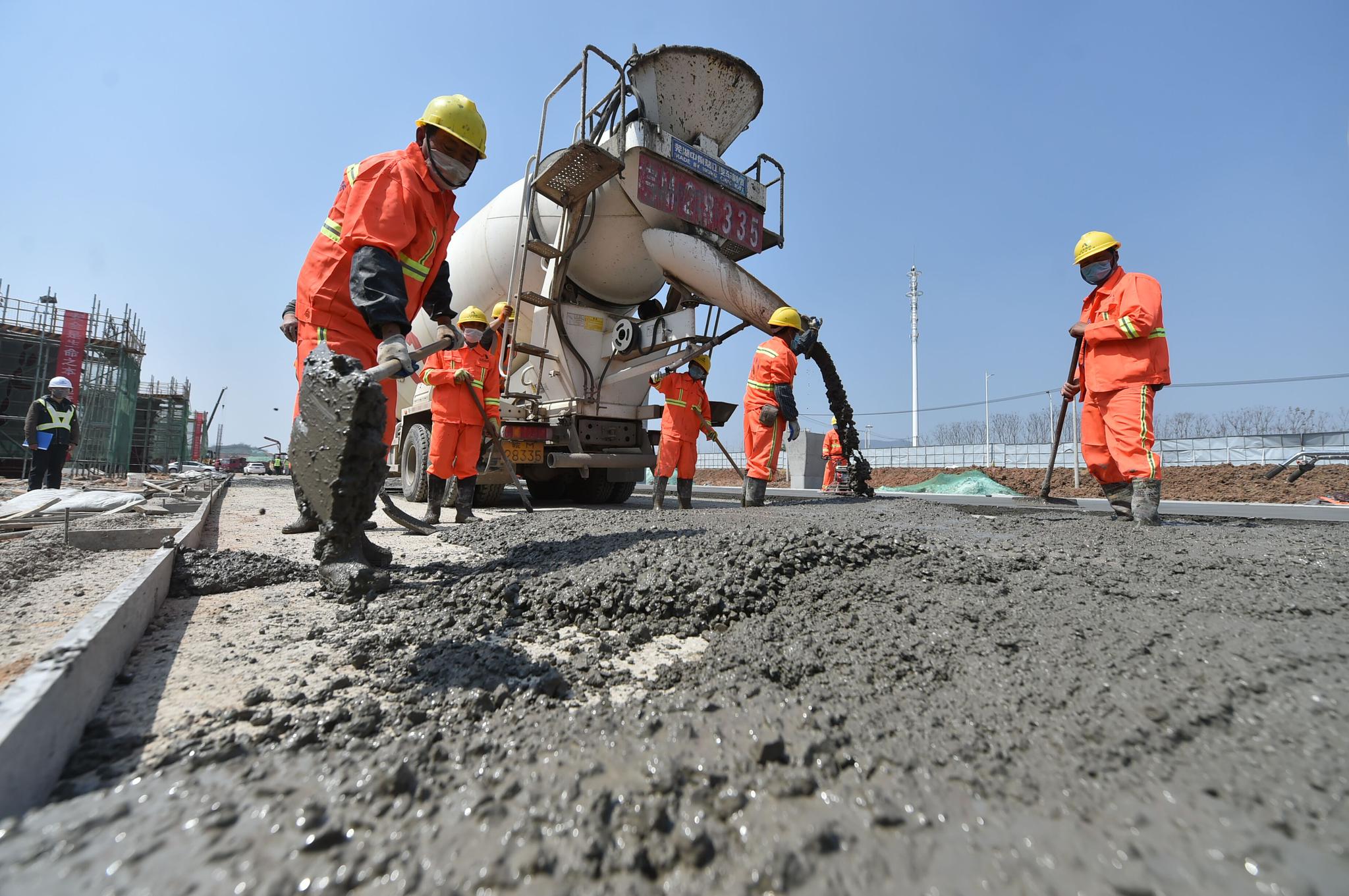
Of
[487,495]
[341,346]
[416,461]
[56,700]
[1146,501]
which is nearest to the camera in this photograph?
[56,700]

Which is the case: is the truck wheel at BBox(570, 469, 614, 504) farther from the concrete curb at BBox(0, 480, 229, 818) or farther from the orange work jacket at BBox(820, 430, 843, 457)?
the concrete curb at BBox(0, 480, 229, 818)

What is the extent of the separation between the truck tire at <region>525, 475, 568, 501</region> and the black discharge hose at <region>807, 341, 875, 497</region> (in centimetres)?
335

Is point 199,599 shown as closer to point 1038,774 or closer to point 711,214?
point 1038,774

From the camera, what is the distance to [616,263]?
6.37 metres

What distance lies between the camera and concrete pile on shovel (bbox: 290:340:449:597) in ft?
6.62

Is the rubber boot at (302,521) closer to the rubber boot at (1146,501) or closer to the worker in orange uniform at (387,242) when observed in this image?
the worker in orange uniform at (387,242)

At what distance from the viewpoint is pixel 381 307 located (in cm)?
234

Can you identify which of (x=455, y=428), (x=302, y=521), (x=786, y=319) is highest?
(x=786, y=319)

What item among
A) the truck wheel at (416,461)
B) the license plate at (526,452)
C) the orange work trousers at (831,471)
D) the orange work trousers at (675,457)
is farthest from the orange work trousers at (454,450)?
the orange work trousers at (831,471)

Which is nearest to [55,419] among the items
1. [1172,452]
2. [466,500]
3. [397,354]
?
[466,500]

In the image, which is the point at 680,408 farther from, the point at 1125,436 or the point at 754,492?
the point at 1125,436

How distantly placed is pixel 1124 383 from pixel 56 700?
485 centimetres

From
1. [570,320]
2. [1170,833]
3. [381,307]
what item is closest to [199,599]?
[381,307]

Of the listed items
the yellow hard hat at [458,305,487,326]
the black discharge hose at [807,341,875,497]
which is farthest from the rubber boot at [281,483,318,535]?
the black discharge hose at [807,341,875,497]
